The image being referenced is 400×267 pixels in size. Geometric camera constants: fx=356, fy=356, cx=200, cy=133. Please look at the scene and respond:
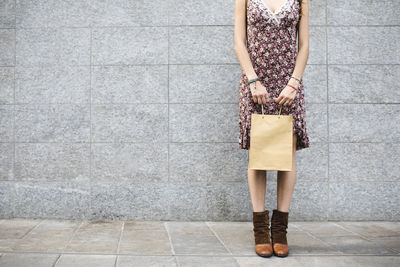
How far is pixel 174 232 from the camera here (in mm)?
3035

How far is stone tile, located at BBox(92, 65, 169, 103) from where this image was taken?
11.5 ft

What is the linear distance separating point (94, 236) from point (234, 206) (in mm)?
1334

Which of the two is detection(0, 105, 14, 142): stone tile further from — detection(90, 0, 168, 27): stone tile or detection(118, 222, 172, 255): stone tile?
detection(118, 222, 172, 255): stone tile

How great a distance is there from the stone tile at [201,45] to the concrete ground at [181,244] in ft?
5.24

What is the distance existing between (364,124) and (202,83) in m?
1.66

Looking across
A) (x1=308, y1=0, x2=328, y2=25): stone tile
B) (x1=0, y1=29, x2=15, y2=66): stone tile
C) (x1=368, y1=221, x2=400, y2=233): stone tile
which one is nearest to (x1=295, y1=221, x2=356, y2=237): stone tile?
(x1=368, y1=221, x2=400, y2=233): stone tile

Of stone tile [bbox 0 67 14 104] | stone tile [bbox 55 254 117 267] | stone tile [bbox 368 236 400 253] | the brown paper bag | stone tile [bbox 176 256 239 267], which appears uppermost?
stone tile [bbox 0 67 14 104]

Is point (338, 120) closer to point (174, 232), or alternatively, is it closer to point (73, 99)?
point (174, 232)

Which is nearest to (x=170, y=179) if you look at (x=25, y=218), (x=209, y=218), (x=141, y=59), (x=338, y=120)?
(x=209, y=218)

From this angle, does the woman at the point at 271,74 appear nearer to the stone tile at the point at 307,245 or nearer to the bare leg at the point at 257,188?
the bare leg at the point at 257,188

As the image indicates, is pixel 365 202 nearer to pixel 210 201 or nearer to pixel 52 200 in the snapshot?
pixel 210 201

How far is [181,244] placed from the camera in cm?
266

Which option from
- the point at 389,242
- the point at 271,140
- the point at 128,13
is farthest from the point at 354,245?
the point at 128,13

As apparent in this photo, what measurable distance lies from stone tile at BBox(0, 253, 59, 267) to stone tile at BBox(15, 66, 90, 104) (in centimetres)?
161
